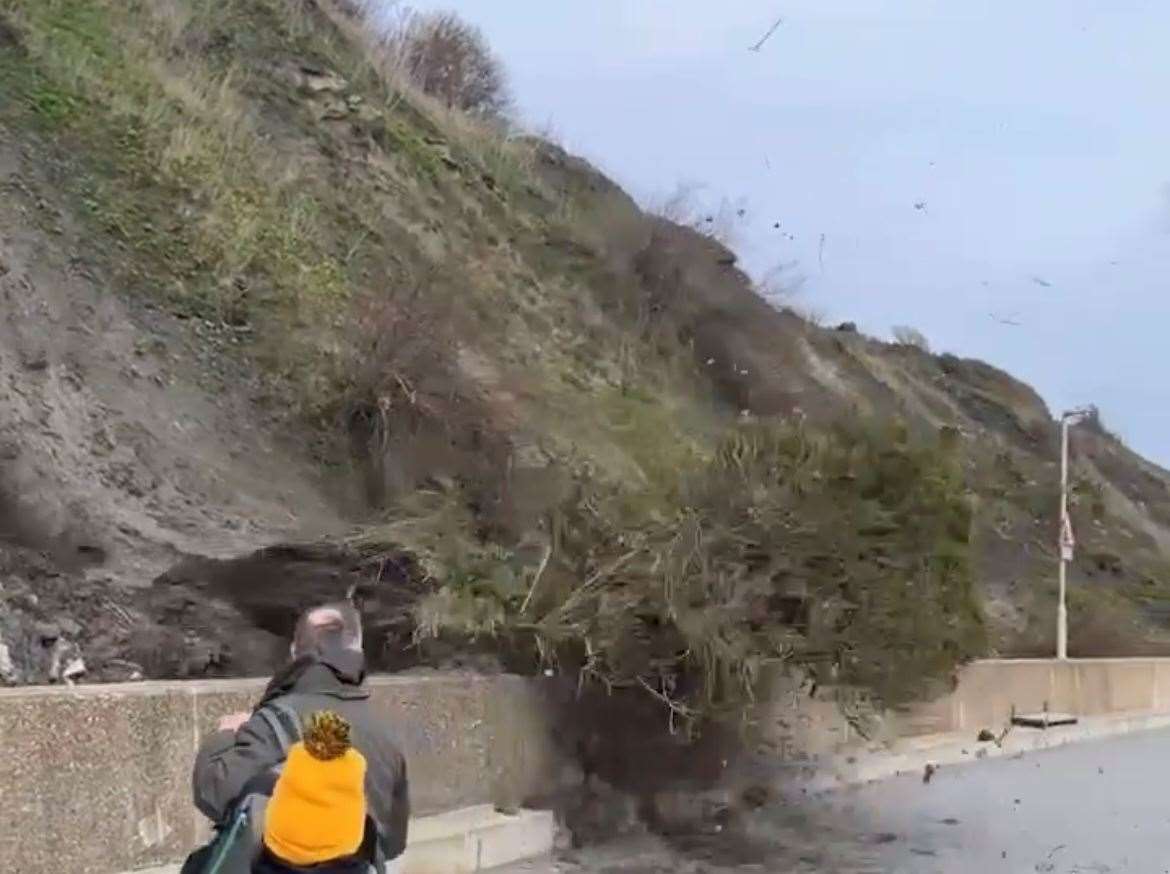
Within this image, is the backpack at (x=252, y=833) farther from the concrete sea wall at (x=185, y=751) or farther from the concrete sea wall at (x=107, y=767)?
the concrete sea wall at (x=107, y=767)

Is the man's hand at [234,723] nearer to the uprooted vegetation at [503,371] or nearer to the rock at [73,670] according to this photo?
the rock at [73,670]

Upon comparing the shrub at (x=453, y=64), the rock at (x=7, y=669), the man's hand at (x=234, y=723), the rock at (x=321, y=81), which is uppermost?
the shrub at (x=453, y=64)

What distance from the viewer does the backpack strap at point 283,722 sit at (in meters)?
4.39

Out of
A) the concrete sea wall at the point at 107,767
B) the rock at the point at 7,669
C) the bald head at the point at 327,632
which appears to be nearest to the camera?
the bald head at the point at 327,632

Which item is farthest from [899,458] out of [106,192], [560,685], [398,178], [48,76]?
[398,178]

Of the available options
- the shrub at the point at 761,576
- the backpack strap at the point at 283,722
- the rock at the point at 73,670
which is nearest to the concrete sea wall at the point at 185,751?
the shrub at the point at 761,576

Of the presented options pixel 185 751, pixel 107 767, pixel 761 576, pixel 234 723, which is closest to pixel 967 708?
pixel 761 576

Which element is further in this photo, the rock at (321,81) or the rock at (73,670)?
the rock at (321,81)

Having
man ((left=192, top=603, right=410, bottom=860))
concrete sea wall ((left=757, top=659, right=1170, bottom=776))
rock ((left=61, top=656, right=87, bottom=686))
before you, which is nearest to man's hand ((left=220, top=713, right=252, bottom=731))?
man ((left=192, top=603, right=410, bottom=860))

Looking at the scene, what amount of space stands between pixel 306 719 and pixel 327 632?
328 millimetres

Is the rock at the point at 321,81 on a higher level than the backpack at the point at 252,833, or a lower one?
higher

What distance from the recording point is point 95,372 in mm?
15961

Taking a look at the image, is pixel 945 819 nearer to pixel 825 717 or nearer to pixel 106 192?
pixel 825 717

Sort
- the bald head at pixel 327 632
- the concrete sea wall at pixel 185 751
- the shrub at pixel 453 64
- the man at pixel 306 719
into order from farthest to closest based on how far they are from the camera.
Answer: the shrub at pixel 453 64, the concrete sea wall at pixel 185 751, the bald head at pixel 327 632, the man at pixel 306 719
